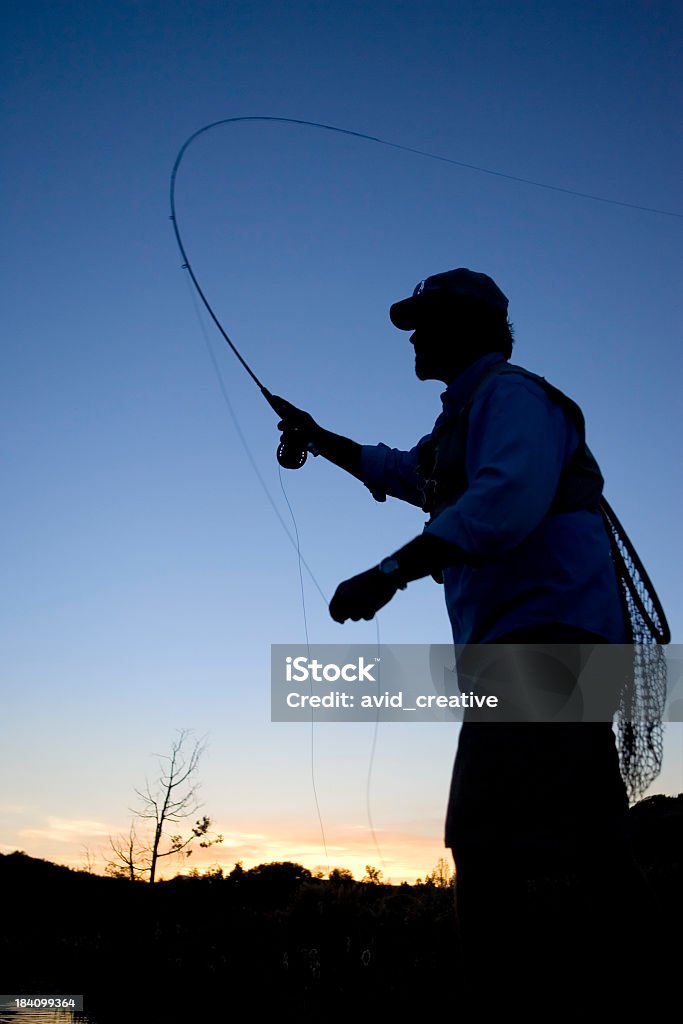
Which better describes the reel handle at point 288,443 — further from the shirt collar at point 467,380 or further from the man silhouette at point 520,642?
the man silhouette at point 520,642

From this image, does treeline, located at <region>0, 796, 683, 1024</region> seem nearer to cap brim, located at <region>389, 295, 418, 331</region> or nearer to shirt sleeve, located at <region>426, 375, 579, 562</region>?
shirt sleeve, located at <region>426, 375, 579, 562</region>

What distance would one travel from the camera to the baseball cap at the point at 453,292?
288 cm

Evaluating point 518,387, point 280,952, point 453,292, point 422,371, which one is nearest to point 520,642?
point 518,387

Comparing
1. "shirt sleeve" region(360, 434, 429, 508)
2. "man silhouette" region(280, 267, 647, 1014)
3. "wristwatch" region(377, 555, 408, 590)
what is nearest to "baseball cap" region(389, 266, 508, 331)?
"man silhouette" region(280, 267, 647, 1014)

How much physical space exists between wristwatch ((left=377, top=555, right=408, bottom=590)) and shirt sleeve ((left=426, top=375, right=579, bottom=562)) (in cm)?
13

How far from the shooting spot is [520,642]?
2.24m

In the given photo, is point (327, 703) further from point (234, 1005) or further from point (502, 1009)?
point (234, 1005)

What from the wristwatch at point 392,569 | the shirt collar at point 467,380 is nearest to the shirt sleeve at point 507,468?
the wristwatch at point 392,569

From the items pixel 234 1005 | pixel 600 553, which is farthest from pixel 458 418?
pixel 234 1005

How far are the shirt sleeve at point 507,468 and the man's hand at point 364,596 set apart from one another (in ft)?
0.64

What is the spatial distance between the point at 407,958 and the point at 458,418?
4.47 metres

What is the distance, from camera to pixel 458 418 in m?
2.61

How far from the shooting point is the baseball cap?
113 inches

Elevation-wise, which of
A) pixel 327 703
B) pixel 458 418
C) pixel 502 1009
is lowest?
pixel 502 1009
